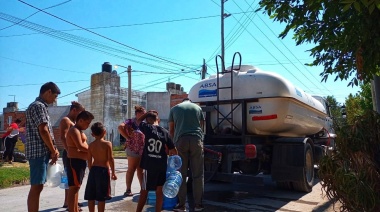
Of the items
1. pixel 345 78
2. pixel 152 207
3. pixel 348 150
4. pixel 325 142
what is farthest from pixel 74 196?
pixel 325 142

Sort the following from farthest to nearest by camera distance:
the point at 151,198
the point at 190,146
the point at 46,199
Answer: the point at 46,199 → the point at 151,198 → the point at 190,146

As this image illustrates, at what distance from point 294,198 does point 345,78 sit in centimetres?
310

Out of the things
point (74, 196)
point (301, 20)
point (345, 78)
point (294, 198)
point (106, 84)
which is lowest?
point (294, 198)

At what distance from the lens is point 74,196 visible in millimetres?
5148

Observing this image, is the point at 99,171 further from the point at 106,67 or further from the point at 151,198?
the point at 106,67

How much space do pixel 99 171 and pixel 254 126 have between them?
3.84 meters

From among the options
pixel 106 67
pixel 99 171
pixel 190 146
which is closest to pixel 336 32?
pixel 190 146

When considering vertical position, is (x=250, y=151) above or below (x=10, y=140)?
below

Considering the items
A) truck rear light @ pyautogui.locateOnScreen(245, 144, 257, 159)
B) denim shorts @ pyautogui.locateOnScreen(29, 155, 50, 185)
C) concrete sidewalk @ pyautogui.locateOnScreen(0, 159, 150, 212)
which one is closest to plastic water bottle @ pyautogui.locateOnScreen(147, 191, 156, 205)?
concrete sidewalk @ pyautogui.locateOnScreen(0, 159, 150, 212)

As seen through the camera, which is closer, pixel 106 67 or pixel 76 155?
pixel 76 155

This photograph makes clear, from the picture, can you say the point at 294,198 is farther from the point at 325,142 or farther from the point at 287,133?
the point at 325,142

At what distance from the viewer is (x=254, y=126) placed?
7848 millimetres

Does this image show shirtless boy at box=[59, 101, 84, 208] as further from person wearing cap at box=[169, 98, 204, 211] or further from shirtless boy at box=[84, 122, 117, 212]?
person wearing cap at box=[169, 98, 204, 211]

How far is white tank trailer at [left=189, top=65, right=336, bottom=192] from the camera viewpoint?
24.6 feet
